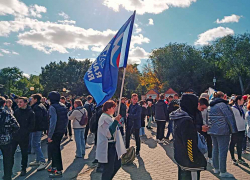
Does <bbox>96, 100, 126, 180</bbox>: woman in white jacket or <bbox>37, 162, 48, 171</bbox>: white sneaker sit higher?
<bbox>96, 100, 126, 180</bbox>: woman in white jacket

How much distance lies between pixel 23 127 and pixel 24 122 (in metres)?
0.13

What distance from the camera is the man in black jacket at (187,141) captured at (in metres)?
3.18

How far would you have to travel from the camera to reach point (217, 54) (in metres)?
44.6

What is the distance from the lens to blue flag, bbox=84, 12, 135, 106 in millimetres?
4648

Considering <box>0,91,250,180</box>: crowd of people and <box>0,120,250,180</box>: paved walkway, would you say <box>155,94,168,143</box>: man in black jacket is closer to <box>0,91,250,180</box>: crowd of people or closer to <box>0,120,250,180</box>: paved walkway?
<box>0,120,250,180</box>: paved walkway

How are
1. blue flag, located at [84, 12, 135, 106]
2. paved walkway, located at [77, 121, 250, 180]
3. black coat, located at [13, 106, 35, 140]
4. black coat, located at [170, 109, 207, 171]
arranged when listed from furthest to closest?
black coat, located at [13, 106, 35, 140]
paved walkway, located at [77, 121, 250, 180]
blue flag, located at [84, 12, 135, 106]
black coat, located at [170, 109, 207, 171]

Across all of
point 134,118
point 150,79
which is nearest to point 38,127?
point 134,118

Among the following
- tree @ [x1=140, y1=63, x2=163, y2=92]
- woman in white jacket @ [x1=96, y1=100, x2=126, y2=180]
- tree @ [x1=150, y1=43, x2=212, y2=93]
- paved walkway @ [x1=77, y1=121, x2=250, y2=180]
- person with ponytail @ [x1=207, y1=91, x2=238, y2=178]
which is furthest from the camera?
tree @ [x1=140, y1=63, x2=163, y2=92]

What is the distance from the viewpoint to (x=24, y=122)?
5691mm

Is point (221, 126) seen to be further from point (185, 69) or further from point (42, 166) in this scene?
point (185, 69)

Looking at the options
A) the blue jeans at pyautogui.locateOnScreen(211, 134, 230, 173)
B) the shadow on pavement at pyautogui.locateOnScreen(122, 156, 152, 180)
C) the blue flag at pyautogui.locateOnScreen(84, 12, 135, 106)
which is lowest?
the shadow on pavement at pyautogui.locateOnScreen(122, 156, 152, 180)

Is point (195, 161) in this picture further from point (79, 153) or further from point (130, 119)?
point (79, 153)

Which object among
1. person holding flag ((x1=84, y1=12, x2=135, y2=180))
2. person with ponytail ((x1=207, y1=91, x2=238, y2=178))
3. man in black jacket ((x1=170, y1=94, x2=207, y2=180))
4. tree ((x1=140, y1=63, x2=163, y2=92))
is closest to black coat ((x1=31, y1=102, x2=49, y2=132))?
person holding flag ((x1=84, y1=12, x2=135, y2=180))

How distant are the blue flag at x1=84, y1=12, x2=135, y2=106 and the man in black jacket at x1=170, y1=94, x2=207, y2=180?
1671 millimetres
